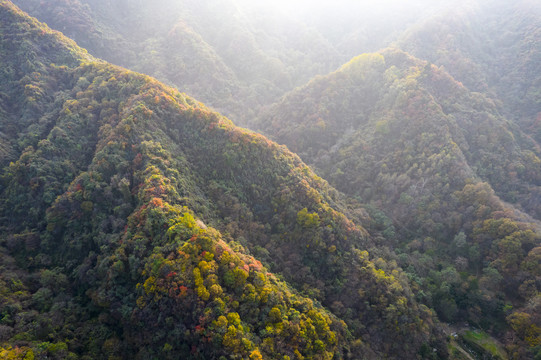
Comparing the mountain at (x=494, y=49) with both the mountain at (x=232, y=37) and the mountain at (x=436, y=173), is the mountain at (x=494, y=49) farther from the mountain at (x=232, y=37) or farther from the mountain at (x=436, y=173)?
the mountain at (x=232, y=37)

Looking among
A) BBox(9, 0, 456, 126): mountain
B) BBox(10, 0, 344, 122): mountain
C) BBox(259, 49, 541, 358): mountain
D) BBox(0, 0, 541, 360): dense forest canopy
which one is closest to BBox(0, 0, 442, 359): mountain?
BBox(0, 0, 541, 360): dense forest canopy

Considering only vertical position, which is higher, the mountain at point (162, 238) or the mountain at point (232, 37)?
the mountain at point (232, 37)

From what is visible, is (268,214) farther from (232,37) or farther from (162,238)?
(232,37)

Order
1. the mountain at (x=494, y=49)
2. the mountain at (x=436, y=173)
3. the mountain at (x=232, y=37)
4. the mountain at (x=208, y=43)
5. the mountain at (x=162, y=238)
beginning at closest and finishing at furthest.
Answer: the mountain at (x=162, y=238) < the mountain at (x=436, y=173) < the mountain at (x=494, y=49) < the mountain at (x=208, y=43) < the mountain at (x=232, y=37)

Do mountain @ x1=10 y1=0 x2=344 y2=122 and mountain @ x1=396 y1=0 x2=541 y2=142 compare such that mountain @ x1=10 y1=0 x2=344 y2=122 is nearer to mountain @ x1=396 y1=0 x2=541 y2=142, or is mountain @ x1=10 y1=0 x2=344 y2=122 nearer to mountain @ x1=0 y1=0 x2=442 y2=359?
mountain @ x1=396 y1=0 x2=541 y2=142

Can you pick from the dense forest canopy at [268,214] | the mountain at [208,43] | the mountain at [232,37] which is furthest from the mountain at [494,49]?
the mountain at [208,43]

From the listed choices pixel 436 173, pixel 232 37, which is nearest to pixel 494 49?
pixel 436 173
